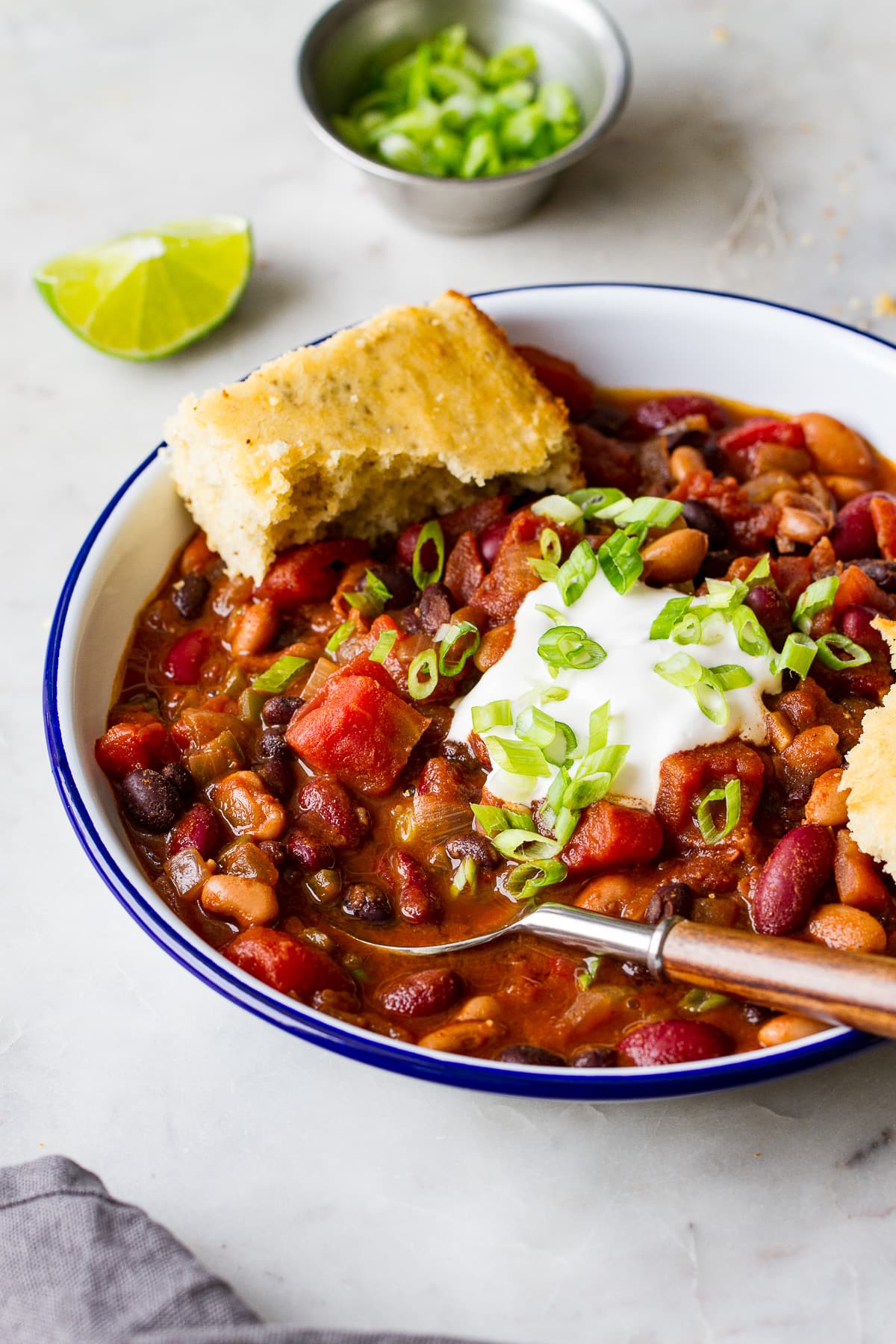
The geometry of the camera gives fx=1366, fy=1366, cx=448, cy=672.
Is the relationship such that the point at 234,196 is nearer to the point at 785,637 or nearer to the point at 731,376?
the point at 731,376

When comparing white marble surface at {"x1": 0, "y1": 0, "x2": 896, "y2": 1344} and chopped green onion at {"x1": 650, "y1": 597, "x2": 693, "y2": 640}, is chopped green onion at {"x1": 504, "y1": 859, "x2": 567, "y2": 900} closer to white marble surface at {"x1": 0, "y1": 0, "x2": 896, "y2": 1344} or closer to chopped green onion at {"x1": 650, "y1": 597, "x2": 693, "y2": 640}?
white marble surface at {"x1": 0, "y1": 0, "x2": 896, "y2": 1344}

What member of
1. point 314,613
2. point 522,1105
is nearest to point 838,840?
point 522,1105

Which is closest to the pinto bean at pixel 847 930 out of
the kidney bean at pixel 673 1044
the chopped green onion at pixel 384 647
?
the kidney bean at pixel 673 1044

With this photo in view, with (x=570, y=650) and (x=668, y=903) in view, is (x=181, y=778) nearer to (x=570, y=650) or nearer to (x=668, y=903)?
(x=570, y=650)

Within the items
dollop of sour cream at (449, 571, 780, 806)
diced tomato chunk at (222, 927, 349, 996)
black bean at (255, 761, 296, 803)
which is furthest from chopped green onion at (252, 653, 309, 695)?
diced tomato chunk at (222, 927, 349, 996)

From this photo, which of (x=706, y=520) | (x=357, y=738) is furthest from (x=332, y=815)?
(x=706, y=520)
